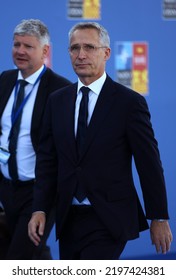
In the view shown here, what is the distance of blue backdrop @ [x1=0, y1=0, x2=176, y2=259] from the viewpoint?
4.46 meters

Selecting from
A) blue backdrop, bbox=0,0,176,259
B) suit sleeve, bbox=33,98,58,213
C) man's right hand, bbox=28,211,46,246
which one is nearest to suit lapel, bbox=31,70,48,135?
suit sleeve, bbox=33,98,58,213

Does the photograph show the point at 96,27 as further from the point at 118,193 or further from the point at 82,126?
the point at 118,193

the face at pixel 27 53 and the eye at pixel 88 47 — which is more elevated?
the eye at pixel 88 47

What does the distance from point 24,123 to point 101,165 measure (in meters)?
0.77

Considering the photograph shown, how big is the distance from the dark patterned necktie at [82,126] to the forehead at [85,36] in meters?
0.20

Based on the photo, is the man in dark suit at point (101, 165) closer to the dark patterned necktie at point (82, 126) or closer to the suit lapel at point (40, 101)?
the dark patterned necktie at point (82, 126)

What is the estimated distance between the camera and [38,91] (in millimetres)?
3375

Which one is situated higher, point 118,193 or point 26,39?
point 26,39

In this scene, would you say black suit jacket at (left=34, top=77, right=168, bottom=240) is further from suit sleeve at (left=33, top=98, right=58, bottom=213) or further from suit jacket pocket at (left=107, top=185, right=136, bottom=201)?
suit sleeve at (left=33, top=98, right=58, bottom=213)

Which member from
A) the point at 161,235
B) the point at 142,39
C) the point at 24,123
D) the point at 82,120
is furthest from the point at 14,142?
the point at 142,39

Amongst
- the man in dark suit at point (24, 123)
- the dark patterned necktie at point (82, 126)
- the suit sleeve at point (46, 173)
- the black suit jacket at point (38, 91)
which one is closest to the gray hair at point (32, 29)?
the man in dark suit at point (24, 123)

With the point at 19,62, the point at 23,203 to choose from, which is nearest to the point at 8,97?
the point at 19,62

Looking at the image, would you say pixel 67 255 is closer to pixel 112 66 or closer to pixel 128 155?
pixel 128 155

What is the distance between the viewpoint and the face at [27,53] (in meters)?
3.35
